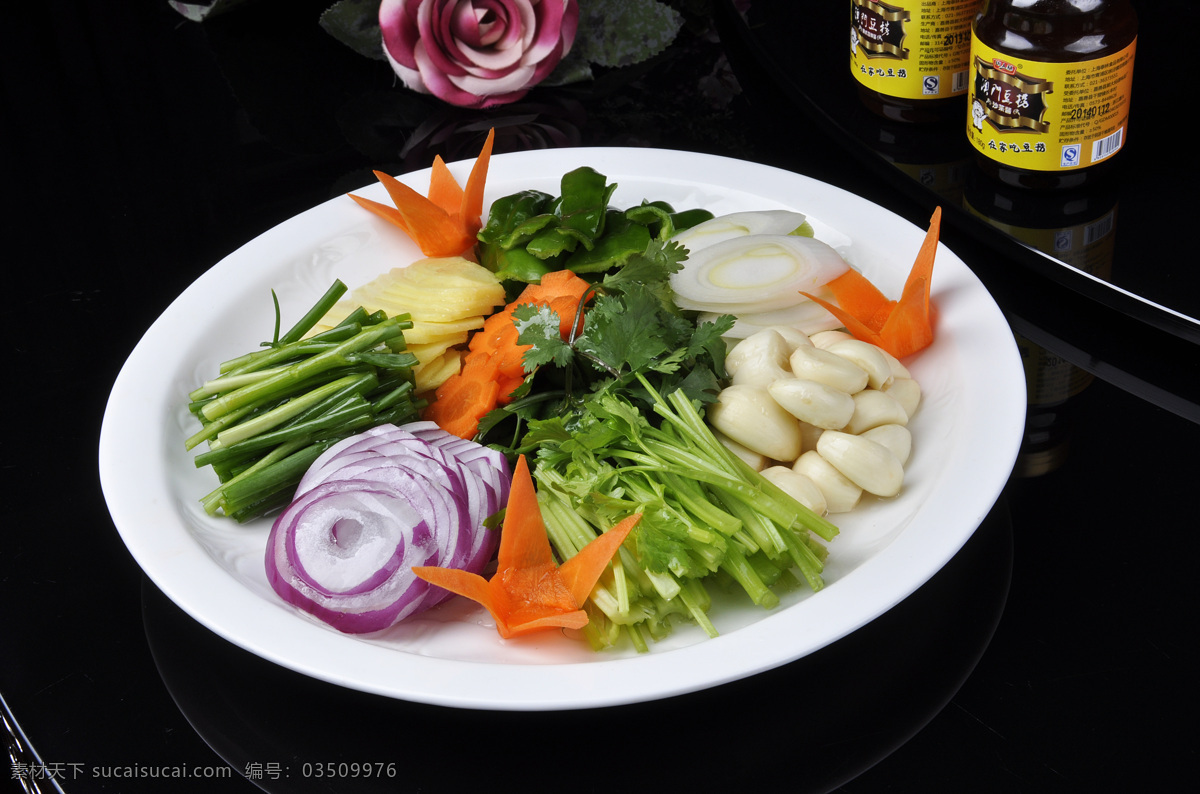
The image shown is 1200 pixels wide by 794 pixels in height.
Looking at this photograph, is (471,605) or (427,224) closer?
(471,605)

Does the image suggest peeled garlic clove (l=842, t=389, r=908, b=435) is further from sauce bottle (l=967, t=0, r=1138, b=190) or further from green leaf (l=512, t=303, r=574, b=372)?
sauce bottle (l=967, t=0, r=1138, b=190)

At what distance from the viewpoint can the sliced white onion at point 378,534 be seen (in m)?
1.08

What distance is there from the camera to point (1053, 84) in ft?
4.58

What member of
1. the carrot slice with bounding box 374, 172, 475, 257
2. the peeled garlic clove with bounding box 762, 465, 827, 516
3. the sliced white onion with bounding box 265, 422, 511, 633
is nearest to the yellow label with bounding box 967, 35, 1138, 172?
the peeled garlic clove with bounding box 762, 465, 827, 516

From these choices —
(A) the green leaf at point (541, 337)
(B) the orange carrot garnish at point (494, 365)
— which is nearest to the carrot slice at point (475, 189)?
(B) the orange carrot garnish at point (494, 365)

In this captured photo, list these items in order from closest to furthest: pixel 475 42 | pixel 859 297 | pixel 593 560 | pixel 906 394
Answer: pixel 593 560
pixel 906 394
pixel 859 297
pixel 475 42

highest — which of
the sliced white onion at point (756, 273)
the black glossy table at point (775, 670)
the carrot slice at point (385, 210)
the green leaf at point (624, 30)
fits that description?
the green leaf at point (624, 30)

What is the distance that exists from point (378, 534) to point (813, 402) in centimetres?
49

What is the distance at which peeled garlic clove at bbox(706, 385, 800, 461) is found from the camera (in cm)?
119

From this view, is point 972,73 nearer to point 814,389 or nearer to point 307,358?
point 814,389

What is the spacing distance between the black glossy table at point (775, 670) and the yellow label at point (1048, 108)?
121mm

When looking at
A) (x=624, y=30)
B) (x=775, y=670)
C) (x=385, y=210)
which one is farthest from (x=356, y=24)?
(x=775, y=670)

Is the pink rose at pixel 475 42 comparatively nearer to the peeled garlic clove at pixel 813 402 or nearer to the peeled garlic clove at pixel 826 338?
the peeled garlic clove at pixel 826 338

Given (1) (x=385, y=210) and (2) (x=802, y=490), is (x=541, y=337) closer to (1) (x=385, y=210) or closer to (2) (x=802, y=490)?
(2) (x=802, y=490)
